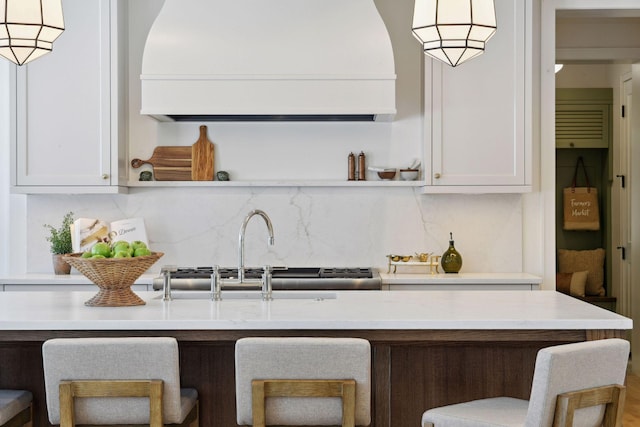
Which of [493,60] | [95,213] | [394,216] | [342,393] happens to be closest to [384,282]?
[394,216]

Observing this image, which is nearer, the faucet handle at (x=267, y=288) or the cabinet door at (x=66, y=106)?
the faucet handle at (x=267, y=288)

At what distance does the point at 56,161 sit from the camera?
15.6ft

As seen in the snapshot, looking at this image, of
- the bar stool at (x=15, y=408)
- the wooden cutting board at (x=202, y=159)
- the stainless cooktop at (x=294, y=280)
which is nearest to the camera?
the bar stool at (x=15, y=408)

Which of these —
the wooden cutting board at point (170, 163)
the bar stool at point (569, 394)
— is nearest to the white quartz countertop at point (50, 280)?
Result: the wooden cutting board at point (170, 163)

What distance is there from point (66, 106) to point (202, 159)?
0.86 m

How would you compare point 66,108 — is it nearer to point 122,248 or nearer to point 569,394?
point 122,248

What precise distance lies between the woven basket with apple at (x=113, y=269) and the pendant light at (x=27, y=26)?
0.82 meters

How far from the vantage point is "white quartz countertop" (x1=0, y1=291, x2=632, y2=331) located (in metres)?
Result: 2.67

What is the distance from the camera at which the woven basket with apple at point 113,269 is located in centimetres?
292

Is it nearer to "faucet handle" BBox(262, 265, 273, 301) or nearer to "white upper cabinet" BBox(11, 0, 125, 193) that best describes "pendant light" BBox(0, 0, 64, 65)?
"faucet handle" BBox(262, 265, 273, 301)

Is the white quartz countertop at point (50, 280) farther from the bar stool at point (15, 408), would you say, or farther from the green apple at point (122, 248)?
the bar stool at point (15, 408)

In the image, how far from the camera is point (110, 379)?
2.42 metres

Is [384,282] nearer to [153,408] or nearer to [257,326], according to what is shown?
[257,326]

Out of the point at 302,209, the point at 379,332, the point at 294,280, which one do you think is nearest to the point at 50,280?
the point at 294,280
